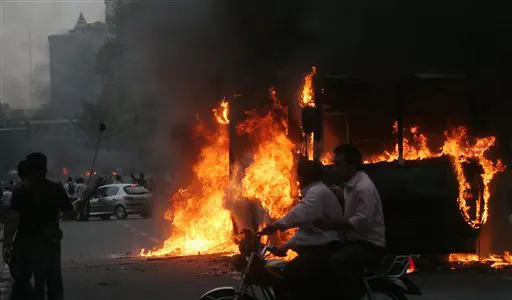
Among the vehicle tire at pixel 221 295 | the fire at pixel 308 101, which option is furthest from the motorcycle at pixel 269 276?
the fire at pixel 308 101

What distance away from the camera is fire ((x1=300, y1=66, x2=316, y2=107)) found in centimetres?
1426

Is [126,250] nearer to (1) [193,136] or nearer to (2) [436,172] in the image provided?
(1) [193,136]

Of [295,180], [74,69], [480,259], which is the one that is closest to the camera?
[480,259]

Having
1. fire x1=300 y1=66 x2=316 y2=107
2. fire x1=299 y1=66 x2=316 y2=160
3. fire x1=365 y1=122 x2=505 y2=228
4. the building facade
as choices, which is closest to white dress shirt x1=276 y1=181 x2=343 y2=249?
fire x1=365 y1=122 x2=505 y2=228

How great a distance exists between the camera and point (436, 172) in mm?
12477

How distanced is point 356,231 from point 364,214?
14cm

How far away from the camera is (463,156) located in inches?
515

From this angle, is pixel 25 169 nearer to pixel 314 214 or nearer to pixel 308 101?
pixel 314 214

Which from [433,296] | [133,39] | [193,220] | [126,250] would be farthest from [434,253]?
[133,39]

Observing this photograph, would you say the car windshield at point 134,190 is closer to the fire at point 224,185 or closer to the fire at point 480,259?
the fire at point 224,185

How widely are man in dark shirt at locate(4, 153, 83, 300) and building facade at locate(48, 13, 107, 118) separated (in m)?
44.2

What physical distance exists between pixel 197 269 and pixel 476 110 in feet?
16.4

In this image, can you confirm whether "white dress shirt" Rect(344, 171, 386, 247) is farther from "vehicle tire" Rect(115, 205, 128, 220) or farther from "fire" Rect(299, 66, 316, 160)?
"vehicle tire" Rect(115, 205, 128, 220)

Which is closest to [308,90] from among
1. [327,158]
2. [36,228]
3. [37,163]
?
[327,158]
